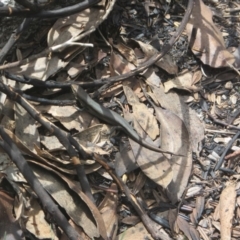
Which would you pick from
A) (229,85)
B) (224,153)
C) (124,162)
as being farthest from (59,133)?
(229,85)

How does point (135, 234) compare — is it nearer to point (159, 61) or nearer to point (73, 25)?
point (159, 61)

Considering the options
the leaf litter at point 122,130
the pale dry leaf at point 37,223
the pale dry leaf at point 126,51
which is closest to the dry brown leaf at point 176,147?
the leaf litter at point 122,130

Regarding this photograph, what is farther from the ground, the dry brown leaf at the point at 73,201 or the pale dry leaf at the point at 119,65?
the pale dry leaf at the point at 119,65

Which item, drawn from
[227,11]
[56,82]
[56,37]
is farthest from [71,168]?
[227,11]

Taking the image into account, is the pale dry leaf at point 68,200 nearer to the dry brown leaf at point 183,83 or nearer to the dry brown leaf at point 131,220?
the dry brown leaf at point 131,220

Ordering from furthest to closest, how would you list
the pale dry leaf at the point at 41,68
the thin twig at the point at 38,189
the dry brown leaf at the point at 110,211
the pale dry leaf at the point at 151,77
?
1. the pale dry leaf at the point at 151,77
2. the pale dry leaf at the point at 41,68
3. the dry brown leaf at the point at 110,211
4. the thin twig at the point at 38,189
